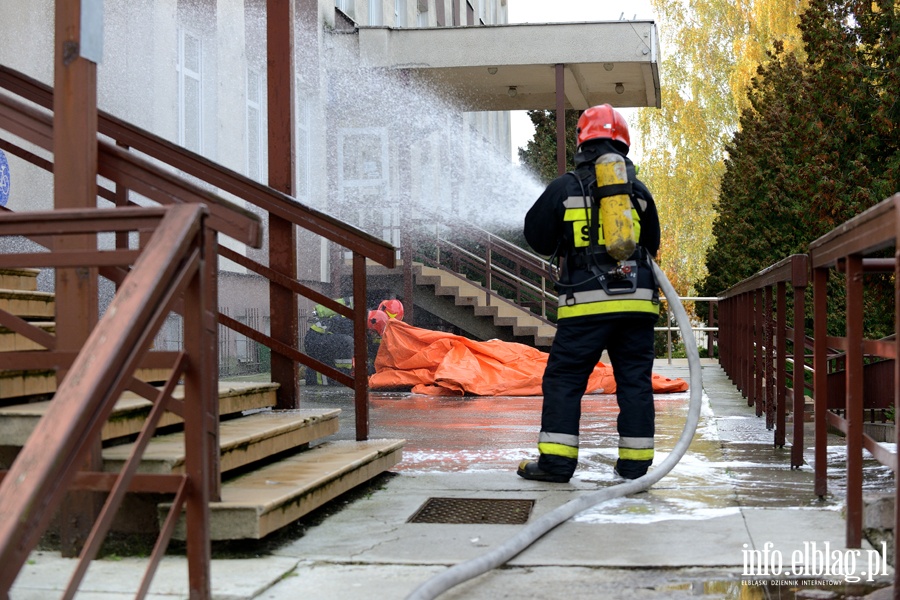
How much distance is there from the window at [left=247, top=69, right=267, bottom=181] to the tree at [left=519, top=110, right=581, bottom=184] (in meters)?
11.3

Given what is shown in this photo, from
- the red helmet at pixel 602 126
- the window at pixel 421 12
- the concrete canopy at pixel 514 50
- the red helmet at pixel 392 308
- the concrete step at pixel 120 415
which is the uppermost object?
the window at pixel 421 12

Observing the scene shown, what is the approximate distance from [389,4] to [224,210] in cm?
1877

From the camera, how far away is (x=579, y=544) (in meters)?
3.85

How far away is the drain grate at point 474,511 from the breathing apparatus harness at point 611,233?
42.1 inches

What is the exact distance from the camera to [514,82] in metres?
16.6

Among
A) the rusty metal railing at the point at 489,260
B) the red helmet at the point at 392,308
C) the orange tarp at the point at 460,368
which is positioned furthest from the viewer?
the rusty metal railing at the point at 489,260

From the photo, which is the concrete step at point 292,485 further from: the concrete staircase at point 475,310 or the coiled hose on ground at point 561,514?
the concrete staircase at point 475,310

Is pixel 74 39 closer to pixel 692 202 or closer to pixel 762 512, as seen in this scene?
pixel 762 512

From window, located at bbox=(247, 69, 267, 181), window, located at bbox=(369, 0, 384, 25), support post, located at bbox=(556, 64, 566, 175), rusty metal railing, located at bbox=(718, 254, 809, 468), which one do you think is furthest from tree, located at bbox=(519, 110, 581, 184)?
rusty metal railing, located at bbox=(718, 254, 809, 468)

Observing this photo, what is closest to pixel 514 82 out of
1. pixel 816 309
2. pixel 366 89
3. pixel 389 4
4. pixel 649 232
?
pixel 366 89

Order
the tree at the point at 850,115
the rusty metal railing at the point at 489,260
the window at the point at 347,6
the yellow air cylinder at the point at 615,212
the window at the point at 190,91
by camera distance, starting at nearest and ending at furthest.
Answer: the yellow air cylinder at the point at 615,212 → the tree at the point at 850,115 → the window at the point at 190,91 → the rusty metal railing at the point at 489,260 → the window at the point at 347,6

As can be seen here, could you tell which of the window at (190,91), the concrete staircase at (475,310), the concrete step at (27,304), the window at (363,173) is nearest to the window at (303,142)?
the window at (363,173)

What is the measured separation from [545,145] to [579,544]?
23.8 m

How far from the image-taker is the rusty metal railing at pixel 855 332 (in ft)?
10.2
